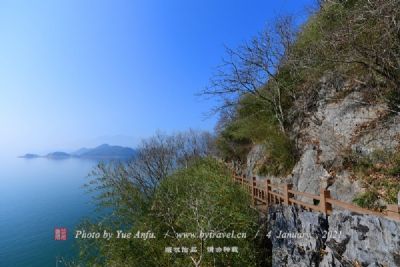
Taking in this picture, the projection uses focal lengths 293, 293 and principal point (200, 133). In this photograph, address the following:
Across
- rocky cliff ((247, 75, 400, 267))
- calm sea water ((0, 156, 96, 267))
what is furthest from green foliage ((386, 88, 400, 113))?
calm sea water ((0, 156, 96, 267))

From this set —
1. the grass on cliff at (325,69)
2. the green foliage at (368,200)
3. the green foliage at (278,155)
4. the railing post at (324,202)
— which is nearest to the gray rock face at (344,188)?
the green foliage at (368,200)

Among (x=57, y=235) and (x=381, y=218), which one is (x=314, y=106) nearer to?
(x=381, y=218)

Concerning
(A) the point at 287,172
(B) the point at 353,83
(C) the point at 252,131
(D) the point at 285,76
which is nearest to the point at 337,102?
(B) the point at 353,83

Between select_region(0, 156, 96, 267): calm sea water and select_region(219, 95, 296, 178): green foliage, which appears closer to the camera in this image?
select_region(219, 95, 296, 178): green foliage

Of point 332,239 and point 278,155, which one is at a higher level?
point 278,155

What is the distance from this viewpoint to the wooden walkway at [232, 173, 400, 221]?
5.40m

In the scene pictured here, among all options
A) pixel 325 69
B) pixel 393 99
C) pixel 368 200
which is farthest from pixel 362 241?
pixel 325 69

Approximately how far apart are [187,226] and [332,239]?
4.34 metres

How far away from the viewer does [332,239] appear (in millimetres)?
6527

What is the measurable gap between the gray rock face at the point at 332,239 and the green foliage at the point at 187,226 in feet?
3.48

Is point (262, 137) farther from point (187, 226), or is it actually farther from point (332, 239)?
point (332, 239)

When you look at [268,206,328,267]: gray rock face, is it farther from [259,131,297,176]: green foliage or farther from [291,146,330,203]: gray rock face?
[259,131,297,176]: green foliage

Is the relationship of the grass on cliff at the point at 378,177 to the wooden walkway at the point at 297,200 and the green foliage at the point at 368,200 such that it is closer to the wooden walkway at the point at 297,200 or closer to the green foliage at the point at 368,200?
the green foliage at the point at 368,200

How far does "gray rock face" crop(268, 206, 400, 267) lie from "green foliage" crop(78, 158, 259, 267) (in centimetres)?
106
